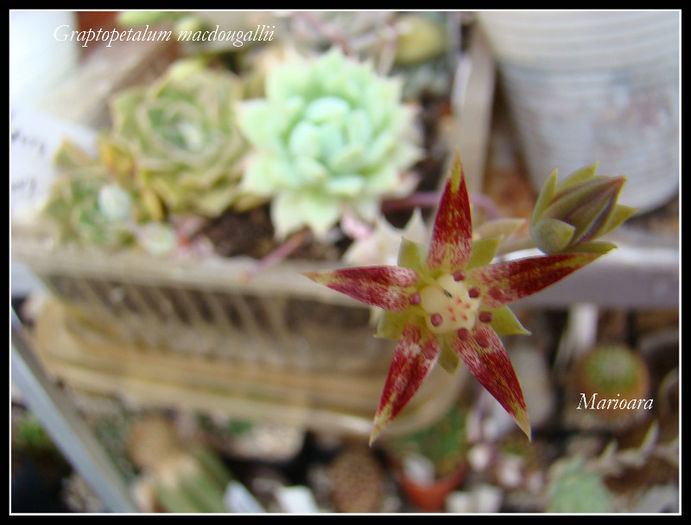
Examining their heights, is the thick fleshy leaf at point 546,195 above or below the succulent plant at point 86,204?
below

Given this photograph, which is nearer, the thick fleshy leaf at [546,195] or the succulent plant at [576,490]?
the thick fleshy leaf at [546,195]

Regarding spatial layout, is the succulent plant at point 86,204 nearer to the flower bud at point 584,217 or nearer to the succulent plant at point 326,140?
the succulent plant at point 326,140

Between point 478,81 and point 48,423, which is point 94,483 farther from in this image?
point 478,81

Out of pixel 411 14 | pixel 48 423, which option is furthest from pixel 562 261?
pixel 411 14

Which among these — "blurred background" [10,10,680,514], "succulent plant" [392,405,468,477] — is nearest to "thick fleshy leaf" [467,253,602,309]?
"blurred background" [10,10,680,514]

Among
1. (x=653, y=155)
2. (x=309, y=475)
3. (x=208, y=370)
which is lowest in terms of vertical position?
(x=309, y=475)

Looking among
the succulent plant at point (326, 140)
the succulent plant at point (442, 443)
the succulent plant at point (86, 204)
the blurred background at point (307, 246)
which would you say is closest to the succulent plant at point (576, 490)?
the blurred background at point (307, 246)

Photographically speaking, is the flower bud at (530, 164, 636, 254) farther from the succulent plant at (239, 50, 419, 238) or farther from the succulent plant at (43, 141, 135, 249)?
the succulent plant at (43, 141, 135, 249)
